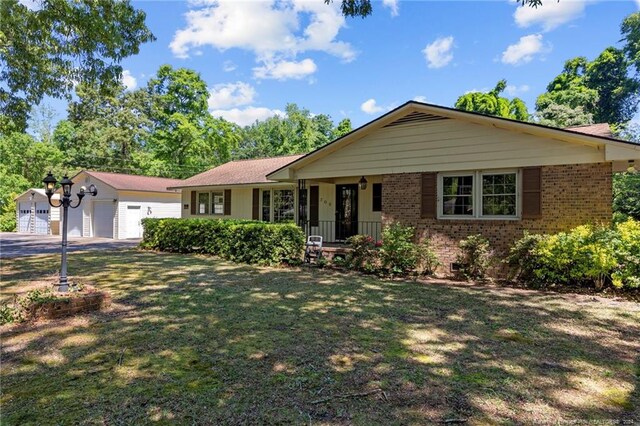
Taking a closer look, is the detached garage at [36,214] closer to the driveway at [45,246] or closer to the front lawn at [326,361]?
the driveway at [45,246]

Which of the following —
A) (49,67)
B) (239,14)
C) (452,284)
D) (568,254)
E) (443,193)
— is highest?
(239,14)

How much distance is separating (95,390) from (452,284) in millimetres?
7178

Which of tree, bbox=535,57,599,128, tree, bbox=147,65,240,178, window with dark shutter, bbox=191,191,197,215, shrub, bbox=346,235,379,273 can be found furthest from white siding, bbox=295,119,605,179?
tree, bbox=147,65,240,178

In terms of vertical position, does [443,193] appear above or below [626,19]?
below

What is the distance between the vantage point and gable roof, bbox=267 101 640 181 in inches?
292

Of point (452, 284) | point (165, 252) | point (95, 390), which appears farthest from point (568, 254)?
point (165, 252)

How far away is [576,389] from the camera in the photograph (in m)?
3.22

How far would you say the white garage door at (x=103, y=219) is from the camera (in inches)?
869

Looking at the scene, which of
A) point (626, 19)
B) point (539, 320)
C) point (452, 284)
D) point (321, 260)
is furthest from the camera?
point (626, 19)

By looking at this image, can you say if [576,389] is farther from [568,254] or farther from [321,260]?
[321,260]

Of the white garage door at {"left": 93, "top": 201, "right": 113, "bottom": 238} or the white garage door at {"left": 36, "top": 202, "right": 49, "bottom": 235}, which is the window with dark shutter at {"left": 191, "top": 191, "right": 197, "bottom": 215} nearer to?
the white garage door at {"left": 93, "top": 201, "right": 113, "bottom": 238}

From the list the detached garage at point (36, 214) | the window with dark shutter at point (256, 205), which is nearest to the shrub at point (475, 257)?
the window with dark shutter at point (256, 205)

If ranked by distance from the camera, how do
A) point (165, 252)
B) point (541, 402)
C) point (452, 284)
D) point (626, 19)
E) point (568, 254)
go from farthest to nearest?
point (626, 19) < point (165, 252) < point (452, 284) < point (568, 254) < point (541, 402)

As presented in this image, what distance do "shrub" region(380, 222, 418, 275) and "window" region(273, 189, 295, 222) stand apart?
6442 mm
